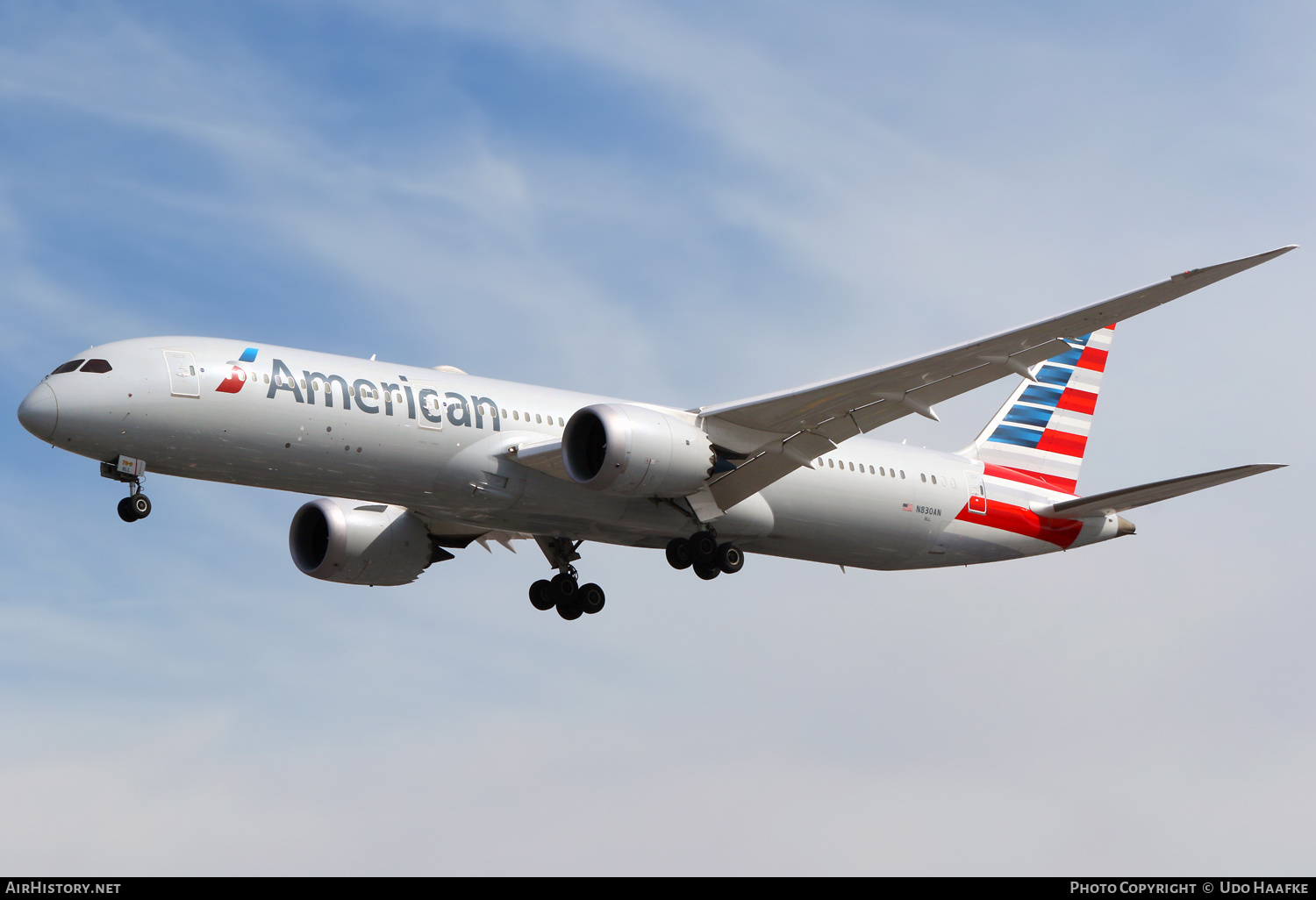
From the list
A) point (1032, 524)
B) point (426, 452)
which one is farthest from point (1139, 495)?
point (426, 452)

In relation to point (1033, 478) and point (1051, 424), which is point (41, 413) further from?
point (1051, 424)

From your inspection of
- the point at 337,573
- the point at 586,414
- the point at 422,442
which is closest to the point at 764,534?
the point at 586,414

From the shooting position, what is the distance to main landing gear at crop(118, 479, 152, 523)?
24.9m

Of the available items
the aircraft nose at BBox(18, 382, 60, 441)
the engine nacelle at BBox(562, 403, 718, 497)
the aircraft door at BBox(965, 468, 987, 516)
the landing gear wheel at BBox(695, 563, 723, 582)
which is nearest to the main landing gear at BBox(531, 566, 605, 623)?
the landing gear wheel at BBox(695, 563, 723, 582)

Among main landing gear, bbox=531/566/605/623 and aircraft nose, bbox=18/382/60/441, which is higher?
aircraft nose, bbox=18/382/60/441

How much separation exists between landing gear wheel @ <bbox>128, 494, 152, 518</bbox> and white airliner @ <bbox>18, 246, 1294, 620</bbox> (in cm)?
3

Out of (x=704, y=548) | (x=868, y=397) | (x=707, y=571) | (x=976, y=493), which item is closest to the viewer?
(x=868, y=397)

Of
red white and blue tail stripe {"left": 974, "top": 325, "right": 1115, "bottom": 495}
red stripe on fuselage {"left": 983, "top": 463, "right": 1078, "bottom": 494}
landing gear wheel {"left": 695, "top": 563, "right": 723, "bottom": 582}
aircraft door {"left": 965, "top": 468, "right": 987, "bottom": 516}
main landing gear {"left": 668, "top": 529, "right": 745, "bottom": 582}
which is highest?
red white and blue tail stripe {"left": 974, "top": 325, "right": 1115, "bottom": 495}

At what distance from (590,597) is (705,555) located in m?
4.57

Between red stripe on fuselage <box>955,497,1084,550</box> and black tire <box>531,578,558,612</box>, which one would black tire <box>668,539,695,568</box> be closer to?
black tire <box>531,578,558,612</box>

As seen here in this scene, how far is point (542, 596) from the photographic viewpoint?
1288 inches

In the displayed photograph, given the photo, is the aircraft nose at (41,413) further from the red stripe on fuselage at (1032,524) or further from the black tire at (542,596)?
the red stripe on fuselage at (1032,524)

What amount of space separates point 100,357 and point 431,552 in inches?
404

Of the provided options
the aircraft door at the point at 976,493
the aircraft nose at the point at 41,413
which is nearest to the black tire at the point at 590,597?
the aircraft door at the point at 976,493
